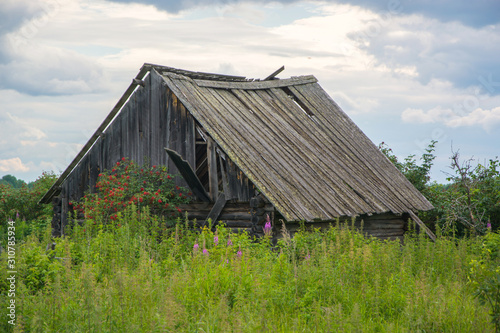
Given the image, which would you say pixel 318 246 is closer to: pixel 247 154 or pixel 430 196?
pixel 247 154

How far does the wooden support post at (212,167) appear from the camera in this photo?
11688mm

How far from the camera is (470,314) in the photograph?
6.11 metres

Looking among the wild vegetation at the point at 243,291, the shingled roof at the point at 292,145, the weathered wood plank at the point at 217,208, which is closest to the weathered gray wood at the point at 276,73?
the shingled roof at the point at 292,145

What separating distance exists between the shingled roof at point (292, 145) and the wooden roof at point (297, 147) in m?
0.03

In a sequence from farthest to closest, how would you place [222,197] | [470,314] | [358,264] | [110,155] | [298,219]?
1. [110,155]
2. [222,197]
3. [298,219]
4. [358,264]
5. [470,314]

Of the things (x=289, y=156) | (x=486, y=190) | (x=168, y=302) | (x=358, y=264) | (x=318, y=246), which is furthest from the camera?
(x=486, y=190)

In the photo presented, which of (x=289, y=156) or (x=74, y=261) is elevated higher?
(x=289, y=156)

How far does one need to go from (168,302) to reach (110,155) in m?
10.2

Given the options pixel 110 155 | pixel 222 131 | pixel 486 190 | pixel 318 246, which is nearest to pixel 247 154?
pixel 222 131

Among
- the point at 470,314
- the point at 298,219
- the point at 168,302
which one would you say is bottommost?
the point at 470,314

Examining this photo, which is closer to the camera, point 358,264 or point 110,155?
point 358,264

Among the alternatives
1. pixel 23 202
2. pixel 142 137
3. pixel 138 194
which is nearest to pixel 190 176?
pixel 138 194

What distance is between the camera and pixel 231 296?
6.26m

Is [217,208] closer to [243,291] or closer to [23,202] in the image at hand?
[243,291]
